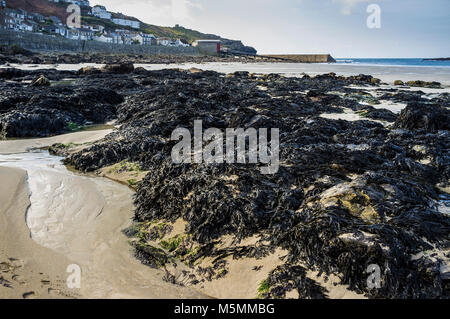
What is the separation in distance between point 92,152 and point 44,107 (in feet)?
14.9

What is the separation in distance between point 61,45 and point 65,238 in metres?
62.5

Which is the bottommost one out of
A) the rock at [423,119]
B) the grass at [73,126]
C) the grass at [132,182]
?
the grass at [132,182]

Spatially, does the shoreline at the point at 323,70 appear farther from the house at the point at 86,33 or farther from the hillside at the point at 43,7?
the hillside at the point at 43,7

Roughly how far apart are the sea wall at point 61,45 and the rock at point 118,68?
116 ft

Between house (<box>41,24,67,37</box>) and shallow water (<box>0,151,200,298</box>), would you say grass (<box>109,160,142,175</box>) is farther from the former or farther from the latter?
house (<box>41,24,67,37</box>)

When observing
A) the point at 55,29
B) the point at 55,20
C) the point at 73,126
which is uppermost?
the point at 55,20

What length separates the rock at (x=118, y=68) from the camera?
20844 millimetres

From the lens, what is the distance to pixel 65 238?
3248mm

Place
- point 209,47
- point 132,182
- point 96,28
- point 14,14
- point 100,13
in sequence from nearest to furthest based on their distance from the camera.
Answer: point 132,182, point 14,14, point 209,47, point 96,28, point 100,13

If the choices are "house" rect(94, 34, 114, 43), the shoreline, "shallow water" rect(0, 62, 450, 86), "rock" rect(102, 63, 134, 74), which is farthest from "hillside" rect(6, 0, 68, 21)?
"rock" rect(102, 63, 134, 74)

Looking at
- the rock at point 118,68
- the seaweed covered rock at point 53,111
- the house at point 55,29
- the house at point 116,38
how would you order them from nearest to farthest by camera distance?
the seaweed covered rock at point 53,111, the rock at point 118,68, the house at point 55,29, the house at point 116,38

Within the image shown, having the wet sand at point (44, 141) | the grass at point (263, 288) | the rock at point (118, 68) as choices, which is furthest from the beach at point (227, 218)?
the rock at point (118, 68)

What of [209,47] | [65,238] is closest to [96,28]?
[209,47]

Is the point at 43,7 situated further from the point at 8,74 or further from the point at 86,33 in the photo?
the point at 8,74
